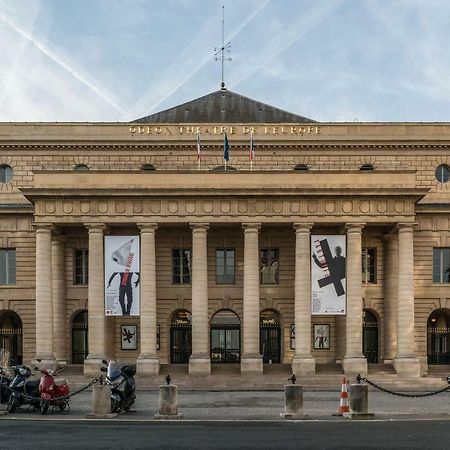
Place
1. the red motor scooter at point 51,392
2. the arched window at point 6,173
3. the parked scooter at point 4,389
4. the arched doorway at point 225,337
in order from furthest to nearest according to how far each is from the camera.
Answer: the arched window at point 6,173
the arched doorway at point 225,337
the parked scooter at point 4,389
the red motor scooter at point 51,392

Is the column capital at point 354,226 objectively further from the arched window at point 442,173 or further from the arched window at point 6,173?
the arched window at point 6,173

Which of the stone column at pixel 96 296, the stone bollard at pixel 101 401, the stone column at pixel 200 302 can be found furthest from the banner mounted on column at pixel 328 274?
the stone bollard at pixel 101 401

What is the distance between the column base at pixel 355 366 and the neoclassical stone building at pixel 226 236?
3.0 inches

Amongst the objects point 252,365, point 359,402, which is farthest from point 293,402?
point 252,365

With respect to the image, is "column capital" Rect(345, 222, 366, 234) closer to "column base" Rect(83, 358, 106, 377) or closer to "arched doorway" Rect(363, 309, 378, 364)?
"arched doorway" Rect(363, 309, 378, 364)

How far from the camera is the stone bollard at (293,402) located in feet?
83.9

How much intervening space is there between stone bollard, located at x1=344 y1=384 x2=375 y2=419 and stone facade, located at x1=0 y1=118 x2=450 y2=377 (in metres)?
18.3

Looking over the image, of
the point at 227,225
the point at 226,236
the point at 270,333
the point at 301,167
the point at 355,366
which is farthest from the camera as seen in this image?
the point at 301,167

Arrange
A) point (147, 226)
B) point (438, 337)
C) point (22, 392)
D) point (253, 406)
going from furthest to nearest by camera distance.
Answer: point (438, 337) < point (147, 226) < point (253, 406) < point (22, 392)

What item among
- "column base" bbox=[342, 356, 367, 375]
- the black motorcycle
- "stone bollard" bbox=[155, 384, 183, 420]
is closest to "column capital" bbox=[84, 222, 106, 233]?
"column base" bbox=[342, 356, 367, 375]

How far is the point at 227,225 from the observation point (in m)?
46.5

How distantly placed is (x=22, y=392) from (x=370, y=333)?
27.8m

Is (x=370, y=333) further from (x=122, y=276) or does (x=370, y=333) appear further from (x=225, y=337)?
(x=122, y=276)

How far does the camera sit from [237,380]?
139 ft
